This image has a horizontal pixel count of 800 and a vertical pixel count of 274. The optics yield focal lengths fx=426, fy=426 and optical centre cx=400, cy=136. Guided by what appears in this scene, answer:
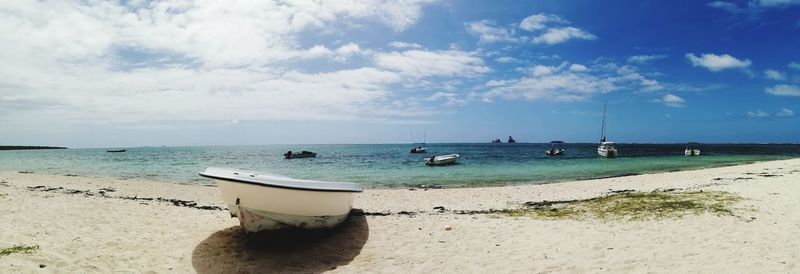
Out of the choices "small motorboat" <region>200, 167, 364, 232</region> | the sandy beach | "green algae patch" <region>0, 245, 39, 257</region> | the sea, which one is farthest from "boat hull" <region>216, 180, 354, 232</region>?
the sea

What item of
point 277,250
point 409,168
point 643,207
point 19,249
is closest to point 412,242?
point 277,250

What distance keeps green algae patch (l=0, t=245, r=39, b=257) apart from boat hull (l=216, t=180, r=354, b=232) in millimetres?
3656

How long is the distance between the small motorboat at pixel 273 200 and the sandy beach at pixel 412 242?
44 cm

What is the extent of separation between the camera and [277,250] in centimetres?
943

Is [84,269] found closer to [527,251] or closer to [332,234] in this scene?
[332,234]

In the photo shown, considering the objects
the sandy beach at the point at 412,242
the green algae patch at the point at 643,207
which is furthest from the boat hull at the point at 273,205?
the green algae patch at the point at 643,207

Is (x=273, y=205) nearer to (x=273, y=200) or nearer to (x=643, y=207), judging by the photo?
(x=273, y=200)

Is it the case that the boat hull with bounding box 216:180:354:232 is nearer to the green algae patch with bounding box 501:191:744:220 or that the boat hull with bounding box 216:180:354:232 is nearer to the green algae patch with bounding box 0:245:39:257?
the green algae patch with bounding box 0:245:39:257

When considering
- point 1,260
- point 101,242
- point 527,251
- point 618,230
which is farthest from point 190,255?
point 618,230

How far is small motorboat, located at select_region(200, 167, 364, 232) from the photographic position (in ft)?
29.5

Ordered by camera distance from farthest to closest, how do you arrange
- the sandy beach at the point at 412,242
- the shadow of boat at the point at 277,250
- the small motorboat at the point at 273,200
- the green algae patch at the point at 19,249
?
the small motorboat at the point at 273,200, the shadow of boat at the point at 277,250, the green algae patch at the point at 19,249, the sandy beach at the point at 412,242

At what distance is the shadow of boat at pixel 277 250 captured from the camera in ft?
27.7

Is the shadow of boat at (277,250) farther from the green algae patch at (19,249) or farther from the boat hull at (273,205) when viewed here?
the green algae patch at (19,249)

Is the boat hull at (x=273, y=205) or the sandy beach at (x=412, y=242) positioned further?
the boat hull at (x=273, y=205)
